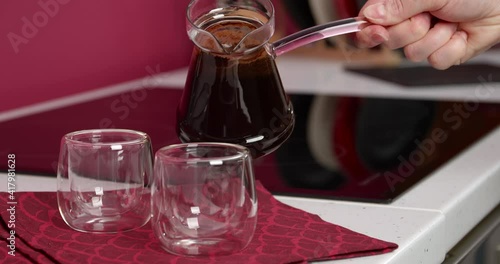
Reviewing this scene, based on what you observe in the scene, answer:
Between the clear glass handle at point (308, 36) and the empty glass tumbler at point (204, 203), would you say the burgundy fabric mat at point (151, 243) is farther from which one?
the clear glass handle at point (308, 36)

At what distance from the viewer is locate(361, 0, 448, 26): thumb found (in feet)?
3.85

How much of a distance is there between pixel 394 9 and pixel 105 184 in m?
0.48

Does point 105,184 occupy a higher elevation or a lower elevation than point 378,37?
lower

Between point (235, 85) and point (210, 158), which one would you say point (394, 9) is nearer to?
point (235, 85)

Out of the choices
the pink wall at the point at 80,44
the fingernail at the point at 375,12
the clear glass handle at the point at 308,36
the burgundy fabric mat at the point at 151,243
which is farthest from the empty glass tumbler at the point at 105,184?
the pink wall at the point at 80,44

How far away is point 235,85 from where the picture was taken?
1007 mm

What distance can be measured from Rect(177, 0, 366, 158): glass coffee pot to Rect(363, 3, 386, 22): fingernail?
17 centimetres

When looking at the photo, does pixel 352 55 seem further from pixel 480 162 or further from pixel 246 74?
pixel 246 74

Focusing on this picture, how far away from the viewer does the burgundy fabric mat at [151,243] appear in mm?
879

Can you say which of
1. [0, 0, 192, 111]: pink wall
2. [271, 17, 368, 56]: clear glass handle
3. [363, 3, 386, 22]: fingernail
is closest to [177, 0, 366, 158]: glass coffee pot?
[271, 17, 368, 56]: clear glass handle

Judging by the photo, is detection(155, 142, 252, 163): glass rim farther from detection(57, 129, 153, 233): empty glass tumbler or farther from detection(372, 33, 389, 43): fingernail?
detection(372, 33, 389, 43): fingernail

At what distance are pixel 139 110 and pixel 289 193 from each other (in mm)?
654

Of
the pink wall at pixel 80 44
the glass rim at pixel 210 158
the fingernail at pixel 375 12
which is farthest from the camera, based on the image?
the pink wall at pixel 80 44

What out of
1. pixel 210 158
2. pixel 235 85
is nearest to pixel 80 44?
pixel 235 85
